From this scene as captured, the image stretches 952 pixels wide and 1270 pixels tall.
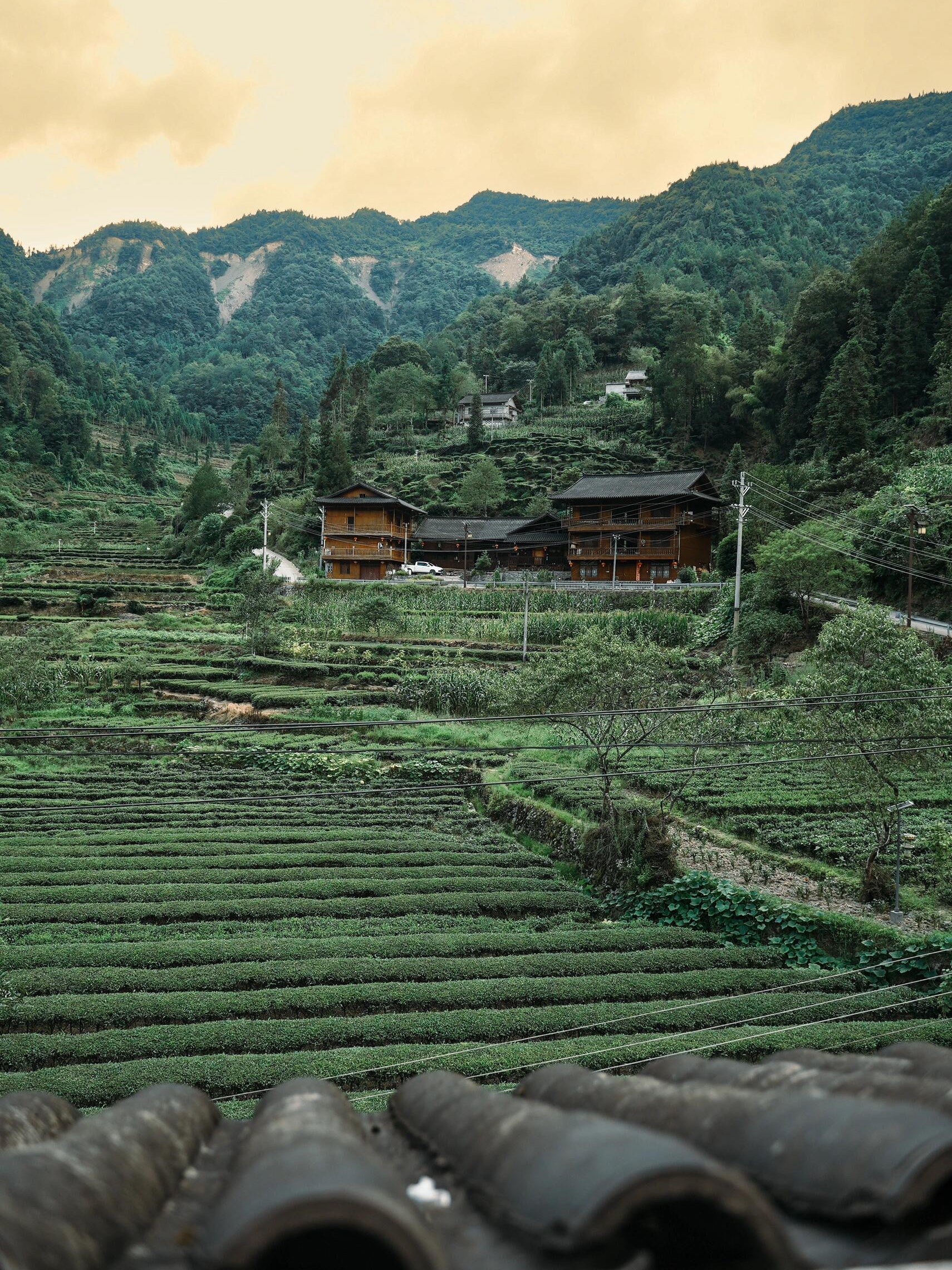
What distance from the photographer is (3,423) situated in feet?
359

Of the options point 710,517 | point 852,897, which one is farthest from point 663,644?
point 852,897

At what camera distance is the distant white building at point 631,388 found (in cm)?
11271

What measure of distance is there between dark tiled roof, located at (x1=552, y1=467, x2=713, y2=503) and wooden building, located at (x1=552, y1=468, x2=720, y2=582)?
0.20 feet

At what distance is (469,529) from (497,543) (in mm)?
3227

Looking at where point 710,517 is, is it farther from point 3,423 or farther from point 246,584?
point 3,423

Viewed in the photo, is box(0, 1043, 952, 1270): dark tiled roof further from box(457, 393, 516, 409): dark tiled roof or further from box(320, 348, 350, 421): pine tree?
box(457, 393, 516, 409): dark tiled roof

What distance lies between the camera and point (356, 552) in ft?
234

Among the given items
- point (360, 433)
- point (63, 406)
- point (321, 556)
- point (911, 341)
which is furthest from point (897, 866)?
point (63, 406)

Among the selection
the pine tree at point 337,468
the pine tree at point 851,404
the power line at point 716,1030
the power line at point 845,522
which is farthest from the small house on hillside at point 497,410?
the power line at point 716,1030

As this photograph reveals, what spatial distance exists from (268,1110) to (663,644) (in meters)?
48.6

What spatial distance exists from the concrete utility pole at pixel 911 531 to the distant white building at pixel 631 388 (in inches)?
2957

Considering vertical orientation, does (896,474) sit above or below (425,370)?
below

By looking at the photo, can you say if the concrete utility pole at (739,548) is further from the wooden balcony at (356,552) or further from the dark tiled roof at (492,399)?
the dark tiled roof at (492,399)

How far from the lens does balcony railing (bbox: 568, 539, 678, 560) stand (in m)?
65.4
